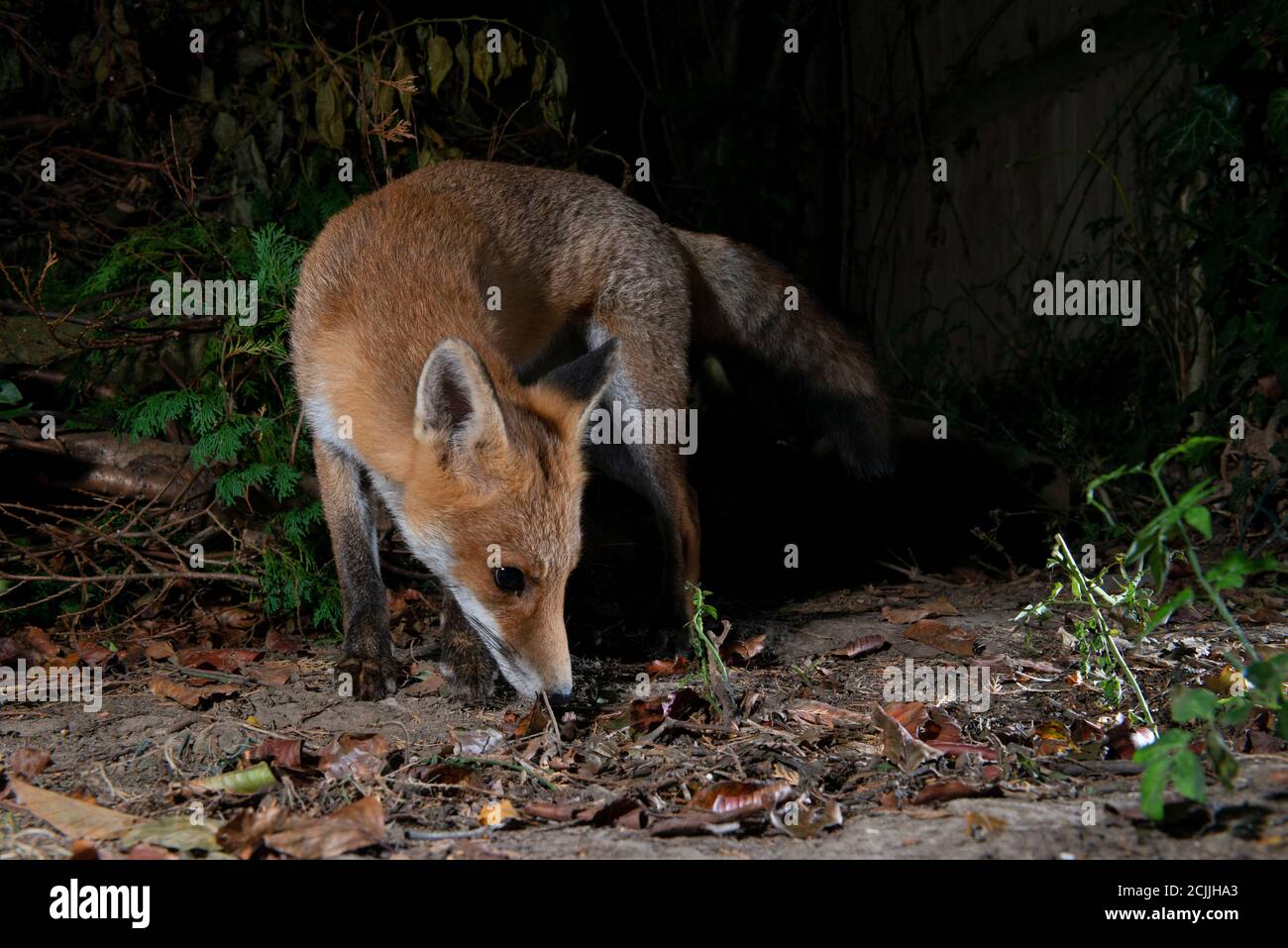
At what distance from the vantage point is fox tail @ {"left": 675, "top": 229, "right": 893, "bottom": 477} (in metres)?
4.36

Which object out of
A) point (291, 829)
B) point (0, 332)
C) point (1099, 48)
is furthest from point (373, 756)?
point (1099, 48)

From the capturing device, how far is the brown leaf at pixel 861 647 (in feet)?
11.5

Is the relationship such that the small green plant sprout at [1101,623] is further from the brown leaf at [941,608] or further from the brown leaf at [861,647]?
the brown leaf at [941,608]

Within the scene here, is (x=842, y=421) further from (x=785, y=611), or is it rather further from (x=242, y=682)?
(x=242, y=682)

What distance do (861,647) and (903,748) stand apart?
3.56ft

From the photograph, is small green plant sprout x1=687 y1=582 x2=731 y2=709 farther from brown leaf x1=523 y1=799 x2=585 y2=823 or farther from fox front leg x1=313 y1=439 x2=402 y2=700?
fox front leg x1=313 y1=439 x2=402 y2=700

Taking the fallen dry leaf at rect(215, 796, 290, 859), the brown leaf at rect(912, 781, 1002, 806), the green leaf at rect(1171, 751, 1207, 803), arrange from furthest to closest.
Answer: the brown leaf at rect(912, 781, 1002, 806), the fallen dry leaf at rect(215, 796, 290, 859), the green leaf at rect(1171, 751, 1207, 803)

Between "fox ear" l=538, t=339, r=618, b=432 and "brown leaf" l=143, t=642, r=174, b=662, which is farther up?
"fox ear" l=538, t=339, r=618, b=432

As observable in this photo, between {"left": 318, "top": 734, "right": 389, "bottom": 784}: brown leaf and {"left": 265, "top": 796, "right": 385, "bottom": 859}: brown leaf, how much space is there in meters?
0.31

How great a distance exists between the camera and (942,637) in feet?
11.7

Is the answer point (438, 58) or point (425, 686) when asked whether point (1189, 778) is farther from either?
point (438, 58)

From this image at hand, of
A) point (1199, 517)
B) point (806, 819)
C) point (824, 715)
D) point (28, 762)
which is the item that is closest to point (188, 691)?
point (28, 762)

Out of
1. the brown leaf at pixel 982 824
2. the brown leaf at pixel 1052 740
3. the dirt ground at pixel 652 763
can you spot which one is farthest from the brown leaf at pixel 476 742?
the brown leaf at pixel 1052 740

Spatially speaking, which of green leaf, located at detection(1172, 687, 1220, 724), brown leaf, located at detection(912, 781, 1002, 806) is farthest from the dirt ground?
green leaf, located at detection(1172, 687, 1220, 724)
